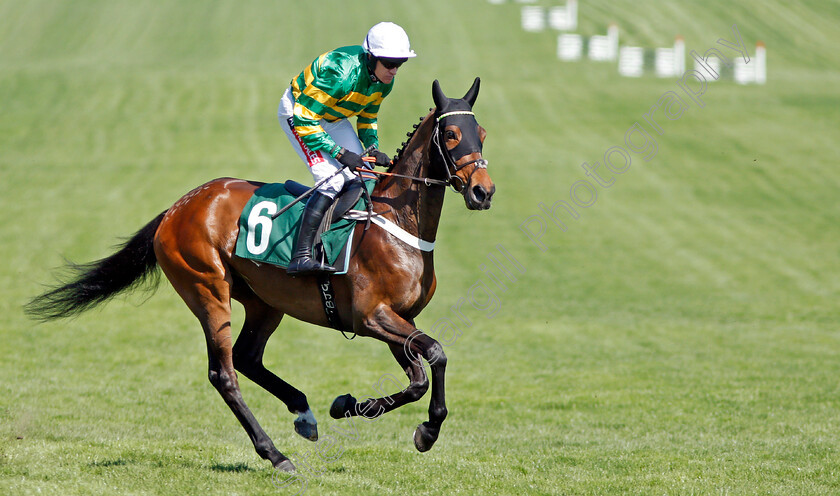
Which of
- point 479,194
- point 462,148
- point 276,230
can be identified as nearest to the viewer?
point 479,194

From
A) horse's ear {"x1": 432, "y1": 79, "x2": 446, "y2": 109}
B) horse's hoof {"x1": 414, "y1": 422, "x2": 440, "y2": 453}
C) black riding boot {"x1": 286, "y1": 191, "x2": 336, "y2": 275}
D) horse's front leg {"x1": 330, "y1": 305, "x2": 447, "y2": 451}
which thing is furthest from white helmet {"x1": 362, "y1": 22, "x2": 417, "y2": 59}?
horse's hoof {"x1": 414, "y1": 422, "x2": 440, "y2": 453}

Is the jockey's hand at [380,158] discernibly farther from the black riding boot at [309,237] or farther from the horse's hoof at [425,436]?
the horse's hoof at [425,436]

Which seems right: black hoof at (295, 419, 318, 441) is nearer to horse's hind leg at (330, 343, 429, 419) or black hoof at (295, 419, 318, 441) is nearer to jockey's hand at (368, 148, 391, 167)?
horse's hind leg at (330, 343, 429, 419)

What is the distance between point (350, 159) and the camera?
6.51m

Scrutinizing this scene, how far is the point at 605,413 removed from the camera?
1057 centimetres

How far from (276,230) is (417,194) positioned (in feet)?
3.77

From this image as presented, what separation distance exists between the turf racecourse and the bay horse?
1.92 ft

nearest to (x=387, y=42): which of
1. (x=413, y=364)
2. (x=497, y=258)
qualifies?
(x=413, y=364)

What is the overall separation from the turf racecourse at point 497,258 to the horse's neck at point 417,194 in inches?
73.2

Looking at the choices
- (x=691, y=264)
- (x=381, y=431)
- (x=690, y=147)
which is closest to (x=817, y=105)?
(x=690, y=147)

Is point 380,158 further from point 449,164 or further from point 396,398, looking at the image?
point 396,398

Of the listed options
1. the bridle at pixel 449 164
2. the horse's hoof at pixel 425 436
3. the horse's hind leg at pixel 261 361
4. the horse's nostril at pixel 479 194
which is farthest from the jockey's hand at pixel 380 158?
the horse's hoof at pixel 425 436

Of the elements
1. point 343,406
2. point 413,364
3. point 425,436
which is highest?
point 413,364

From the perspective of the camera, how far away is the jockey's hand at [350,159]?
256 inches
